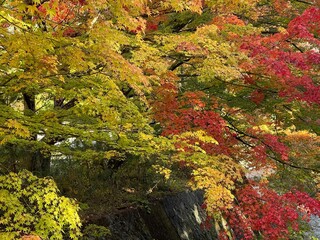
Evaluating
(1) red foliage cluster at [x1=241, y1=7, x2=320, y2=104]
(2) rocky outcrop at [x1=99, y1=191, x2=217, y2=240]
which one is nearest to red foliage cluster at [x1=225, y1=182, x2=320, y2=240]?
(2) rocky outcrop at [x1=99, y1=191, x2=217, y2=240]

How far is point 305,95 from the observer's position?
30.6ft

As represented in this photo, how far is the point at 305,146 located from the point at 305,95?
5.36 meters

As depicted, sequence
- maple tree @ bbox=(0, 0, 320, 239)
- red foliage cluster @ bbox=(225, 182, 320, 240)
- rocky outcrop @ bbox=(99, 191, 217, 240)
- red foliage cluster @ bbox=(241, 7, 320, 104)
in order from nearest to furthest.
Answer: maple tree @ bbox=(0, 0, 320, 239) < red foliage cluster @ bbox=(241, 7, 320, 104) < rocky outcrop @ bbox=(99, 191, 217, 240) < red foliage cluster @ bbox=(225, 182, 320, 240)

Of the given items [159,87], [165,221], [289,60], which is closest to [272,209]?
[165,221]

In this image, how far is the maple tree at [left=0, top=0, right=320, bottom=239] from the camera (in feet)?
20.1

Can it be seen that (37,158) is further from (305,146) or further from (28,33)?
(305,146)

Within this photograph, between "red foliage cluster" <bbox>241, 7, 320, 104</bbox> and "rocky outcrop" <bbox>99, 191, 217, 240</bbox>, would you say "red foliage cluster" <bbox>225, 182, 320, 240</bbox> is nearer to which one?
"rocky outcrop" <bbox>99, 191, 217, 240</bbox>

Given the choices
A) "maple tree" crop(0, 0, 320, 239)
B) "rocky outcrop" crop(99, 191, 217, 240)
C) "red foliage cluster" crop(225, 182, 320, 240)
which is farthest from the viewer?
"red foliage cluster" crop(225, 182, 320, 240)

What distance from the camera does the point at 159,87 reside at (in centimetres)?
971

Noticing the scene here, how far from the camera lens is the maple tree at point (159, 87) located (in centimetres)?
612

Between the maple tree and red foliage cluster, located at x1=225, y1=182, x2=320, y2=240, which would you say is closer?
the maple tree

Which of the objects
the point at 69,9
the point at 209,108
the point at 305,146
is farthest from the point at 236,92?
the point at 69,9

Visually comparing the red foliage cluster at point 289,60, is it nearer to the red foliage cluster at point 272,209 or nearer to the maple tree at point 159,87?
the maple tree at point 159,87

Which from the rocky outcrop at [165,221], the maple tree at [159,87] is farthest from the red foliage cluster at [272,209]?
the rocky outcrop at [165,221]
